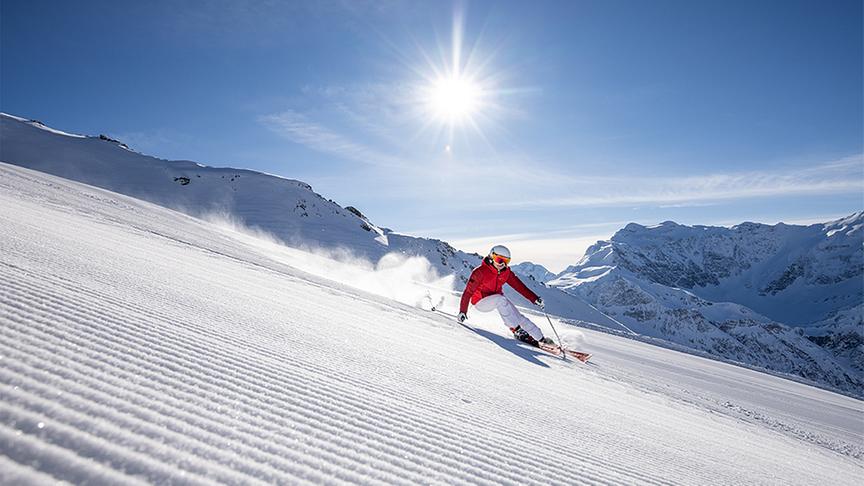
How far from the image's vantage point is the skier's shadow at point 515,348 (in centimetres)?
578

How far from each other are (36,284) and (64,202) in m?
8.52

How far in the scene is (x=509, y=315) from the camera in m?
7.47

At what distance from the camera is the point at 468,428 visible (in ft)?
7.73

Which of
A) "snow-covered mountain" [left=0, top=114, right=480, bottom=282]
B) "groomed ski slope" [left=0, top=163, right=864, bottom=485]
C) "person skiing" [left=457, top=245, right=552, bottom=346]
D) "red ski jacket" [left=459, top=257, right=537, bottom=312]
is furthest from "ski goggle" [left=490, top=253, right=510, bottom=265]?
"snow-covered mountain" [left=0, top=114, right=480, bottom=282]

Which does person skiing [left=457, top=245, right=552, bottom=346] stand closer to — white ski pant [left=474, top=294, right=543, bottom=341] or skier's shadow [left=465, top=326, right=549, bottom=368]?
white ski pant [left=474, top=294, right=543, bottom=341]

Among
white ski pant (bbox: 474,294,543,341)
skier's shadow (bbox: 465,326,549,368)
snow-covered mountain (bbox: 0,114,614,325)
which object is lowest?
skier's shadow (bbox: 465,326,549,368)

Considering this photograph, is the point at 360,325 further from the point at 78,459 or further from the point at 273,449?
the point at 78,459

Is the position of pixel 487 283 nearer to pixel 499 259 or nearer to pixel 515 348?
pixel 499 259

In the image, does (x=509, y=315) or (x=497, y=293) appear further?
(x=497, y=293)

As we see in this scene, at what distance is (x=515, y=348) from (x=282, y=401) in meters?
5.00

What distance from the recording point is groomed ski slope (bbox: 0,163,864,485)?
1281 millimetres

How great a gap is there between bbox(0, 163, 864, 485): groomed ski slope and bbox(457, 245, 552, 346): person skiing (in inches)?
65.5

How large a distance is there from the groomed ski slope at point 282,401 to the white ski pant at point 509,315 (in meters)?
1.52

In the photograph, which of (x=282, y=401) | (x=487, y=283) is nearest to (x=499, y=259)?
(x=487, y=283)
